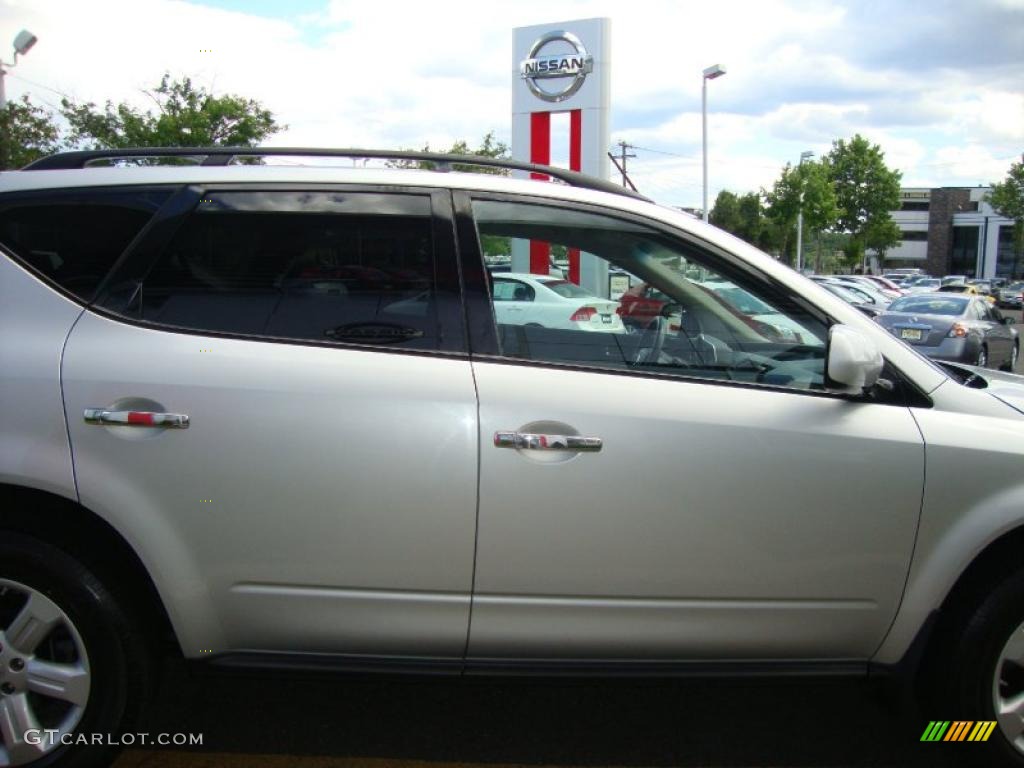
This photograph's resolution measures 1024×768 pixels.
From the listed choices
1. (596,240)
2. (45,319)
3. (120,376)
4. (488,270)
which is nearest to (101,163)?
(45,319)

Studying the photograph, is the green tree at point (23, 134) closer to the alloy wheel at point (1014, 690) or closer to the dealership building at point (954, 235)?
the alloy wheel at point (1014, 690)

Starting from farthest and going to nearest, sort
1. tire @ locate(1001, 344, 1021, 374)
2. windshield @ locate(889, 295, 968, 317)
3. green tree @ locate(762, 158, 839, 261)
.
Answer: green tree @ locate(762, 158, 839, 261), tire @ locate(1001, 344, 1021, 374), windshield @ locate(889, 295, 968, 317)

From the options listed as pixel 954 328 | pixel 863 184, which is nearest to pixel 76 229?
pixel 954 328

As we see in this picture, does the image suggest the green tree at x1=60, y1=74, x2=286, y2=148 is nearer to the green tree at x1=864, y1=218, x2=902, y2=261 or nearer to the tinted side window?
the tinted side window

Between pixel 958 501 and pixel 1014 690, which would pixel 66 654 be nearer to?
pixel 958 501

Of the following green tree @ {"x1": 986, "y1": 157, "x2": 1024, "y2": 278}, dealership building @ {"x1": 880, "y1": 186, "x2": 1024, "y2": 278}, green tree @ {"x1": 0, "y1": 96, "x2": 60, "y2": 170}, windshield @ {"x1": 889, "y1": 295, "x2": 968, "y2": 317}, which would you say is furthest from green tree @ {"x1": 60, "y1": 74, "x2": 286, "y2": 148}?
dealership building @ {"x1": 880, "y1": 186, "x2": 1024, "y2": 278}

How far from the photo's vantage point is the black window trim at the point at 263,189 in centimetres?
237

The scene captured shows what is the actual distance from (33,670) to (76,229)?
132 centimetres

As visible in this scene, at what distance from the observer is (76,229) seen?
2424mm

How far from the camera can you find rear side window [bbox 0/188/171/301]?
7.89 feet

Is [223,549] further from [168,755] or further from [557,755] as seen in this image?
[557,755]

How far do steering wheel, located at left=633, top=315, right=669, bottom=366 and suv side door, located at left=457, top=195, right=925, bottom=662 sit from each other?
4 centimetres

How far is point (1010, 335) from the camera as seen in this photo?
14.5 meters

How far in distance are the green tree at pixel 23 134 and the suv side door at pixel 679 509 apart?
23.7 meters
